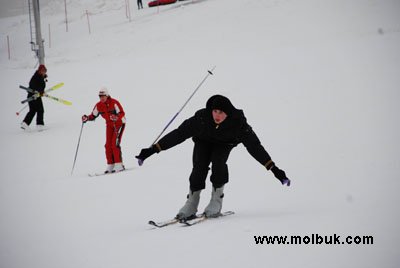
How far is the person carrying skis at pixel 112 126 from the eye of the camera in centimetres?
866

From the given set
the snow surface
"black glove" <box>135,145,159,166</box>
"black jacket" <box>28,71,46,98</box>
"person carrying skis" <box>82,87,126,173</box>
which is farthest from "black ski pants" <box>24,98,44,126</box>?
"black glove" <box>135,145,159,166</box>

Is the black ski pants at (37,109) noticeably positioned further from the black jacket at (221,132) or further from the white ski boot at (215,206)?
the white ski boot at (215,206)

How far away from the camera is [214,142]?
501cm

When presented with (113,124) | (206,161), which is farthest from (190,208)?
(113,124)

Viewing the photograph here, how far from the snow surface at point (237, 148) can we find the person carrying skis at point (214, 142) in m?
0.39

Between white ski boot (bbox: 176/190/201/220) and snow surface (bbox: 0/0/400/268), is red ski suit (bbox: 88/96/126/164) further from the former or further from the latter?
white ski boot (bbox: 176/190/201/220)

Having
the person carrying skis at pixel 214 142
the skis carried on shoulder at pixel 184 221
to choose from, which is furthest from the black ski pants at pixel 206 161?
the skis carried on shoulder at pixel 184 221

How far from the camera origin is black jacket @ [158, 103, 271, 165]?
4871 millimetres

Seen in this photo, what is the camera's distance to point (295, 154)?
8.26 meters

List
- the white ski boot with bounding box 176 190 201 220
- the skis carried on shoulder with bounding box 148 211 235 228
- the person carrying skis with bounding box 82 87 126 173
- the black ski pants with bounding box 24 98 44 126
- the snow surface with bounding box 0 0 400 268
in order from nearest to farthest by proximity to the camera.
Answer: the snow surface with bounding box 0 0 400 268 → the skis carried on shoulder with bounding box 148 211 235 228 → the white ski boot with bounding box 176 190 201 220 → the person carrying skis with bounding box 82 87 126 173 → the black ski pants with bounding box 24 98 44 126

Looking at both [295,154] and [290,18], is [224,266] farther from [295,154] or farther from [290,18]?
[290,18]

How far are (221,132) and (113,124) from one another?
4279 mm

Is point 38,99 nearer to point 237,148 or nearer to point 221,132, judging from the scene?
point 237,148

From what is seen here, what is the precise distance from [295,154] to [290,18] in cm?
1398
